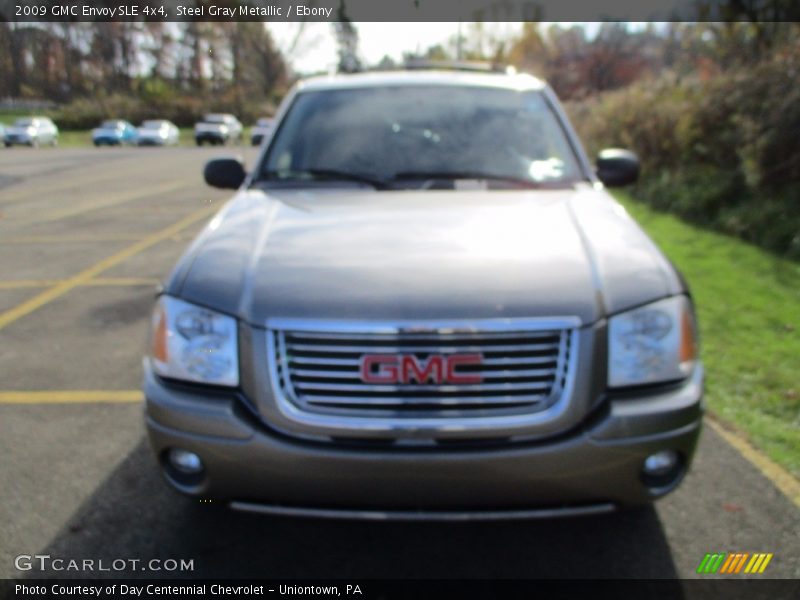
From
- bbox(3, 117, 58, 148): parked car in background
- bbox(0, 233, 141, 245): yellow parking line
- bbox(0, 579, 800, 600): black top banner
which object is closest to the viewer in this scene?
bbox(0, 579, 800, 600): black top banner

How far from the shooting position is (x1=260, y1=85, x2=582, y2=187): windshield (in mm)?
3799

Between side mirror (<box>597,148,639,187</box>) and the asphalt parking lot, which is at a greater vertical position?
side mirror (<box>597,148,639,187</box>)

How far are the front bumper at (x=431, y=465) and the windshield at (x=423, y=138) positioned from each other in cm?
160

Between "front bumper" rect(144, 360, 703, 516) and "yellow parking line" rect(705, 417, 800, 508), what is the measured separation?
1.11 m

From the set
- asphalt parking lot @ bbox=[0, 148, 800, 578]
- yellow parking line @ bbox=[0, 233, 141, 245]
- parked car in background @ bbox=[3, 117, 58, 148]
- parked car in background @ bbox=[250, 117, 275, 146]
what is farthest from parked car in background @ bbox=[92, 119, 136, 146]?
asphalt parking lot @ bbox=[0, 148, 800, 578]

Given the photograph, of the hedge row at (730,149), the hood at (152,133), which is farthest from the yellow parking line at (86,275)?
the hood at (152,133)

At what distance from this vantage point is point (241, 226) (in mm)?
3115

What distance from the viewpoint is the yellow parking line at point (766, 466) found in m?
3.29

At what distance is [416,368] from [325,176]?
1673mm

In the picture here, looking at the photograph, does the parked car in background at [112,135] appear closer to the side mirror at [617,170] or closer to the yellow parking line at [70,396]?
the yellow parking line at [70,396]

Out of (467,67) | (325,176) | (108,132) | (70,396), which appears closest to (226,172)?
(325,176)

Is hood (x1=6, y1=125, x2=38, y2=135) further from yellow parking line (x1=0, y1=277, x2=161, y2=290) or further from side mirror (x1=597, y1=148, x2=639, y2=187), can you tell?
side mirror (x1=597, y1=148, x2=639, y2=187)

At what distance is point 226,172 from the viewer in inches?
170

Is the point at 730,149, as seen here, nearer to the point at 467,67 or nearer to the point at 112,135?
the point at 467,67
